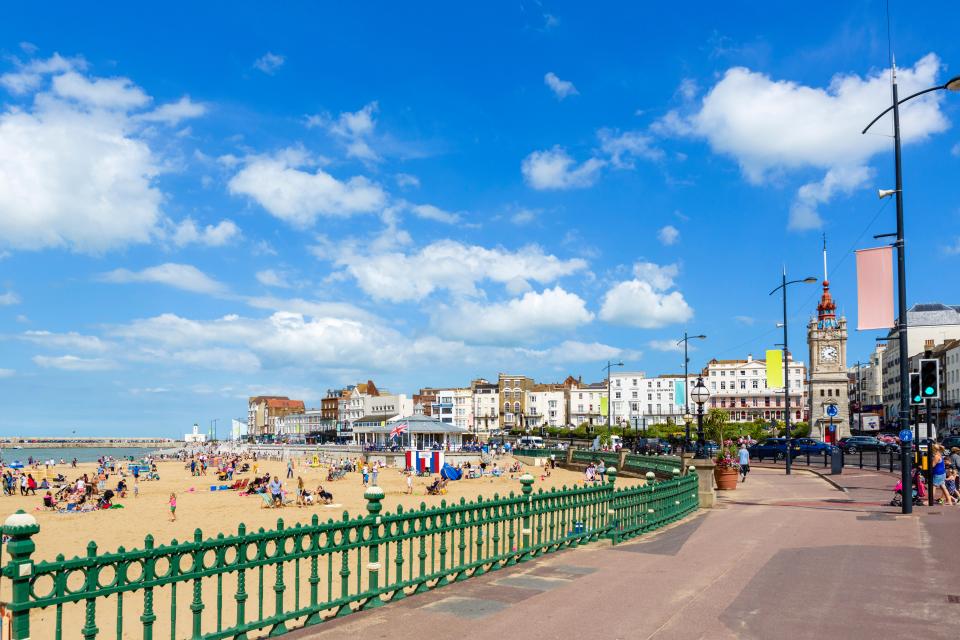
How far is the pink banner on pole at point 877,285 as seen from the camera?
17.7m

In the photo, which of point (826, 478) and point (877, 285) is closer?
point (877, 285)

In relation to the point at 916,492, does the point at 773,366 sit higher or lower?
higher

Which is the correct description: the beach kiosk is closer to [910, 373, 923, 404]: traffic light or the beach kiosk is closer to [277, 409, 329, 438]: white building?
[277, 409, 329, 438]: white building

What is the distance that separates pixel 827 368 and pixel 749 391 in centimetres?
2443

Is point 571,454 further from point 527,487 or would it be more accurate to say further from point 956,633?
point 956,633

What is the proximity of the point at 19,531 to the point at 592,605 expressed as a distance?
5756 millimetres

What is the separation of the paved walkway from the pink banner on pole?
16.3 ft

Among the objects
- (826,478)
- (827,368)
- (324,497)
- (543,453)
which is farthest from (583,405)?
(826,478)

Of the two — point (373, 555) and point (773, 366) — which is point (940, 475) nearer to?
point (373, 555)

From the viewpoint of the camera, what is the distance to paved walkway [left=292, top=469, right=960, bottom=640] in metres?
7.51

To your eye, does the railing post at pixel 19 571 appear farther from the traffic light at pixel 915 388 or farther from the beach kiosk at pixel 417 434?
the beach kiosk at pixel 417 434

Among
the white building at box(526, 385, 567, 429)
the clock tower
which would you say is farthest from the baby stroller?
the white building at box(526, 385, 567, 429)

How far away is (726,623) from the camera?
778 centimetres

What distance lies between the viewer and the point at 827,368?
10544cm
